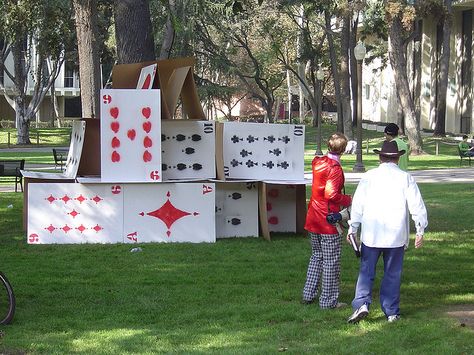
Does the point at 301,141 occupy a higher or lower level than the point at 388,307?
higher

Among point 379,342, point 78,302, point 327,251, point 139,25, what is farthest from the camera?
point 139,25

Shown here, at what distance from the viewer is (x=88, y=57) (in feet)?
66.3

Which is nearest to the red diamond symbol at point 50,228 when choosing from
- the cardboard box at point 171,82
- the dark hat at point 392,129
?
the cardboard box at point 171,82

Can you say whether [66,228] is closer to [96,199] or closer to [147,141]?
[96,199]

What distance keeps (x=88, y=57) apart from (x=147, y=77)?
197 inches

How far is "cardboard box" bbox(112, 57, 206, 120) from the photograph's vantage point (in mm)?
15312

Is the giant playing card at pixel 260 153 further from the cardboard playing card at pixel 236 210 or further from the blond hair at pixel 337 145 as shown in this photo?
the blond hair at pixel 337 145

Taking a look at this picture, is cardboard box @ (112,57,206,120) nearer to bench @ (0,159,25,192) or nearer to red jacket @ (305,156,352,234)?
red jacket @ (305,156,352,234)

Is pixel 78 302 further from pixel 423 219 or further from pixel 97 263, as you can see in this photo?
pixel 423 219

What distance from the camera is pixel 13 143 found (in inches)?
2253

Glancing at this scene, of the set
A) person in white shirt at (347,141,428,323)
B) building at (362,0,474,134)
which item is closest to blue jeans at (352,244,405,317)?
person in white shirt at (347,141,428,323)

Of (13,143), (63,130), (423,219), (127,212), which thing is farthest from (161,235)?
(63,130)

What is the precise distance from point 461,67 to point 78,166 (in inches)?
1800

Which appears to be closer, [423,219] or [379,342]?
[379,342]
